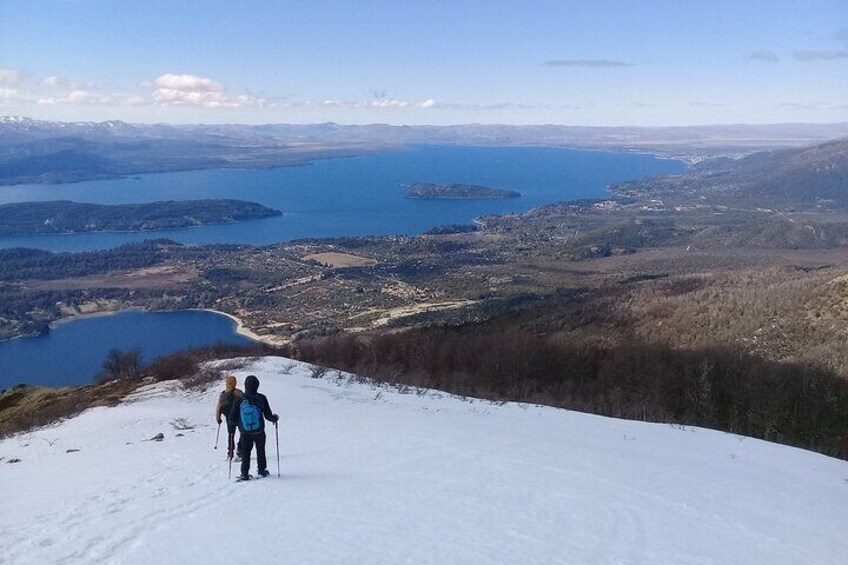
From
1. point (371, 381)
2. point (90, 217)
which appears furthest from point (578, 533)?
point (90, 217)

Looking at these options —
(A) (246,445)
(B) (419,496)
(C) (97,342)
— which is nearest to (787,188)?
(C) (97,342)

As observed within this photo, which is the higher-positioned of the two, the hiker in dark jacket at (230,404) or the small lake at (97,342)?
the hiker in dark jacket at (230,404)

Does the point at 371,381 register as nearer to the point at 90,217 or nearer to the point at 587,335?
the point at 587,335

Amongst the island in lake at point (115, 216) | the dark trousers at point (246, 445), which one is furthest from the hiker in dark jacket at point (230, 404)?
the island in lake at point (115, 216)

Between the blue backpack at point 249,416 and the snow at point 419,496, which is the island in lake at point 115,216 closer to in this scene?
the snow at point 419,496

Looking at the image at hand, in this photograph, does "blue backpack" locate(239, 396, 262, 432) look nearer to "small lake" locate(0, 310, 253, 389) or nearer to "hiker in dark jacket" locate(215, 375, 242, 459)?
"hiker in dark jacket" locate(215, 375, 242, 459)

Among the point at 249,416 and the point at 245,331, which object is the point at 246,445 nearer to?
the point at 249,416

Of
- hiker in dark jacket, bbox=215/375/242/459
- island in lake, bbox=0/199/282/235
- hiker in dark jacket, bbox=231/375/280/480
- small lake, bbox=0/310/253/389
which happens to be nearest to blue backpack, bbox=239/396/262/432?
hiker in dark jacket, bbox=231/375/280/480

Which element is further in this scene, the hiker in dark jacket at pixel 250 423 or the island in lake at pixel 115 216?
the island in lake at pixel 115 216
